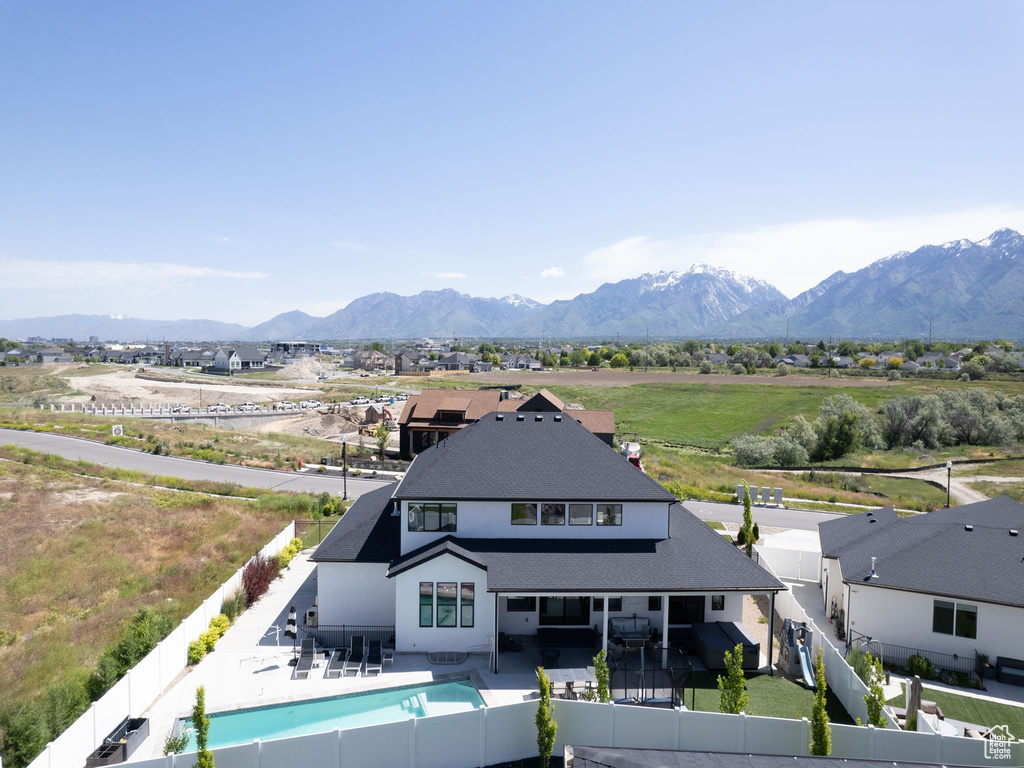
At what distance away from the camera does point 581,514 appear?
23516 mm

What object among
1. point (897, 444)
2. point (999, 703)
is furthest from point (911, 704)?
point (897, 444)

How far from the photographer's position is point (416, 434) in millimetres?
58531

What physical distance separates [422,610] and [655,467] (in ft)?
130

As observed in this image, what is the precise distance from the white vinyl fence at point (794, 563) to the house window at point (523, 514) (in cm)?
1295

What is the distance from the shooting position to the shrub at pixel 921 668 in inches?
798

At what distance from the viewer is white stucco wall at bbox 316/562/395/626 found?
22594mm

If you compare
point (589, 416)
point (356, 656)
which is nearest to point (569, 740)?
point (356, 656)

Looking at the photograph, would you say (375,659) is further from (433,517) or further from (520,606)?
(520,606)

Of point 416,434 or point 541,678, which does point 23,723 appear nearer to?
point 541,678

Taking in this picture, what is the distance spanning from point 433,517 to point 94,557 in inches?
770

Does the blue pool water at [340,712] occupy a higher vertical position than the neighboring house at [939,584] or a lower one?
lower

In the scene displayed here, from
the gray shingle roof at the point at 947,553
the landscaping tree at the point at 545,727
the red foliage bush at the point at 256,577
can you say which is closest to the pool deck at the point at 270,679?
the red foliage bush at the point at 256,577

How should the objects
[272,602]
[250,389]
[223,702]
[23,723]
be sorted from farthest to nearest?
1. [250,389]
2. [272,602]
3. [223,702]
4. [23,723]

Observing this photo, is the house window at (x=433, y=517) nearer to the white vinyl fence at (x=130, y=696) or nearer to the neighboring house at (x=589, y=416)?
the white vinyl fence at (x=130, y=696)
